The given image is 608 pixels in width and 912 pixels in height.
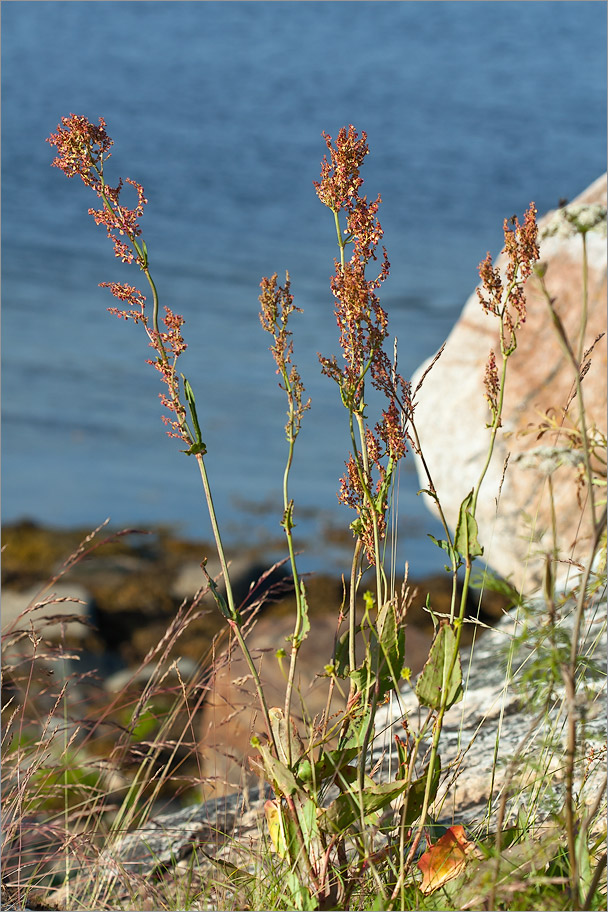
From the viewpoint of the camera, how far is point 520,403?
3.33 meters

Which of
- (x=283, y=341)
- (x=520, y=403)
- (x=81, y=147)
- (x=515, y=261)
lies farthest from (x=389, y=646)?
(x=520, y=403)

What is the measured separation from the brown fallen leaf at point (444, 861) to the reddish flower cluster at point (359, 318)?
18.6 inches

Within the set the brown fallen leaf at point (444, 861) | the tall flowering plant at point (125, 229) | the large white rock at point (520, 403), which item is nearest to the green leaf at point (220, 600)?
the tall flowering plant at point (125, 229)

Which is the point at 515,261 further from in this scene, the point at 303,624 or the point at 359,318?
the point at 303,624

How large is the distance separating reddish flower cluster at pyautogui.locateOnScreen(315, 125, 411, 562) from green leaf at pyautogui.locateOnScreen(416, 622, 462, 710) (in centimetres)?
17

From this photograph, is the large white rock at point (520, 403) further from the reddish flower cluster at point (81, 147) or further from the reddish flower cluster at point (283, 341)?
the reddish flower cluster at point (81, 147)

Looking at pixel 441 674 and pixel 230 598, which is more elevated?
pixel 230 598

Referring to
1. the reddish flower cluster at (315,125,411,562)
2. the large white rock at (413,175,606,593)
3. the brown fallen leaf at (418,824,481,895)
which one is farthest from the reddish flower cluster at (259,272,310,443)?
the large white rock at (413,175,606,593)

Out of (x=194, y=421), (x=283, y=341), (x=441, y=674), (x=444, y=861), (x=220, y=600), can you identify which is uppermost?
(x=283, y=341)

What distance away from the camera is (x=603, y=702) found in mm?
2064

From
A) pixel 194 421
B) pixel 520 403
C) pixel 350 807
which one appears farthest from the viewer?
pixel 520 403

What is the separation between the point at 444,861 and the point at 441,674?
32 cm

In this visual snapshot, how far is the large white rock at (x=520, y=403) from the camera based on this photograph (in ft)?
10.5

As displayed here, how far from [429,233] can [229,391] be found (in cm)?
622
